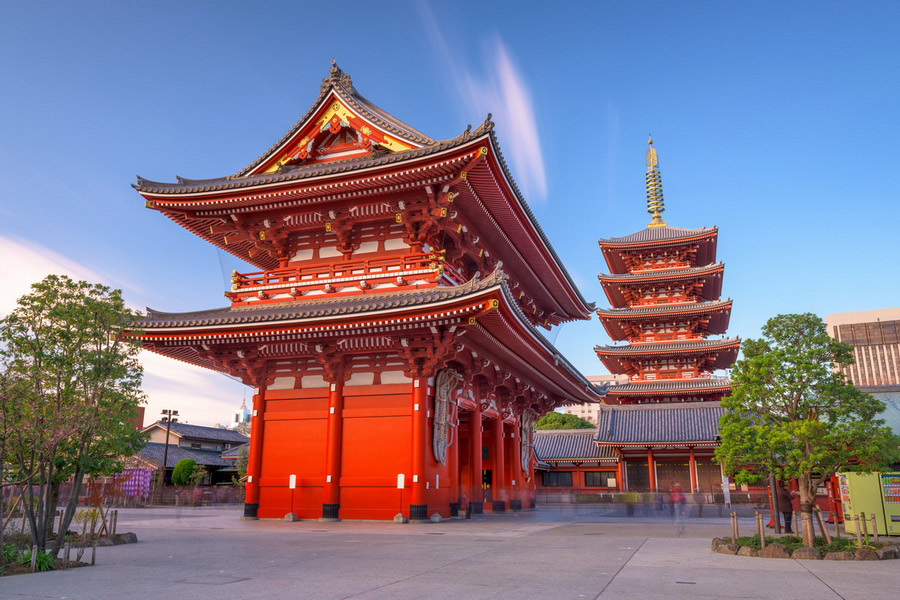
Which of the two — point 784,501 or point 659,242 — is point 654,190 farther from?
point 784,501

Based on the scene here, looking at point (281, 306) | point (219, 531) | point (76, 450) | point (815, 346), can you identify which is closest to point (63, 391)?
point (76, 450)

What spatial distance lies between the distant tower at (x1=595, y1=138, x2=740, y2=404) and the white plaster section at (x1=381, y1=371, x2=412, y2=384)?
3227 centimetres

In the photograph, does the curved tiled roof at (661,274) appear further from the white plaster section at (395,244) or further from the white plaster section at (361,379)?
the white plaster section at (361,379)

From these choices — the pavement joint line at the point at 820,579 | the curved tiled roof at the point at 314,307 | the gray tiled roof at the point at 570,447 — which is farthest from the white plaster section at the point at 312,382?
the gray tiled roof at the point at 570,447

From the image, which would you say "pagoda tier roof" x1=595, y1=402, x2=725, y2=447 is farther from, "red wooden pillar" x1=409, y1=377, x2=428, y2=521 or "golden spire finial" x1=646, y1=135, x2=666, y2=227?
"red wooden pillar" x1=409, y1=377, x2=428, y2=521

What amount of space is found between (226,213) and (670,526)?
20159 mm

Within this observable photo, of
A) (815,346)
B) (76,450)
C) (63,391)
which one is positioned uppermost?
(815,346)

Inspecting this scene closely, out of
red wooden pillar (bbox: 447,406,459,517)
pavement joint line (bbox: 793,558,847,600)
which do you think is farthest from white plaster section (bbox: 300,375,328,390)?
pavement joint line (bbox: 793,558,847,600)

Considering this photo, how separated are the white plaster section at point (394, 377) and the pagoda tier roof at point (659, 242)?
35.2 m

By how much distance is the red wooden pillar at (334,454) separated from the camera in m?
21.8

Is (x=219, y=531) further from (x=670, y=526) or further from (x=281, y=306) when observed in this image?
(x=670, y=526)

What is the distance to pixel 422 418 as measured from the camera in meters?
21.3

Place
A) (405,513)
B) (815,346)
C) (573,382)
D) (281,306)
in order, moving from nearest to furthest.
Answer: (815,346), (405,513), (281,306), (573,382)

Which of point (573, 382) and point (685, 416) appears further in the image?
point (685, 416)
